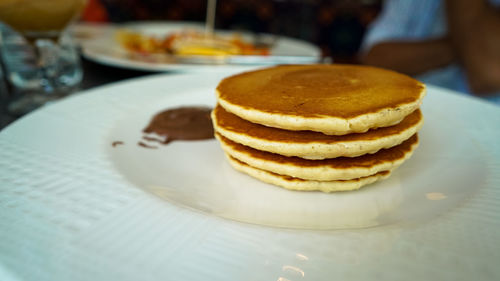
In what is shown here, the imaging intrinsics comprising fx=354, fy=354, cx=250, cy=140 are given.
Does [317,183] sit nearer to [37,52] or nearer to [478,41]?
[37,52]

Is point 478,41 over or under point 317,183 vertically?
over

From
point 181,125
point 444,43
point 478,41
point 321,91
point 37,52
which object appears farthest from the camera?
point 444,43

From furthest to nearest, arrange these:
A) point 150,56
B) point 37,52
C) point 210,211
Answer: point 150,56 < point 37,52 < point 210,211

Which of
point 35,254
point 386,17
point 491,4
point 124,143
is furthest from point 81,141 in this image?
point 386,17

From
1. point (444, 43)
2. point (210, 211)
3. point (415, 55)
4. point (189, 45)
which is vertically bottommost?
point (210, 211)

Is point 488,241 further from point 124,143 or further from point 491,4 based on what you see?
point 491,4

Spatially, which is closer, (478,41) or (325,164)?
(325,164)

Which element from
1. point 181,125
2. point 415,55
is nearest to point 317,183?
point 181,125

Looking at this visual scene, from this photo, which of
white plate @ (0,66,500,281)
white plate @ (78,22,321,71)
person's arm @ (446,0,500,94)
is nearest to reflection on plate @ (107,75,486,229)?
white plate @ (0,66,500,281)
